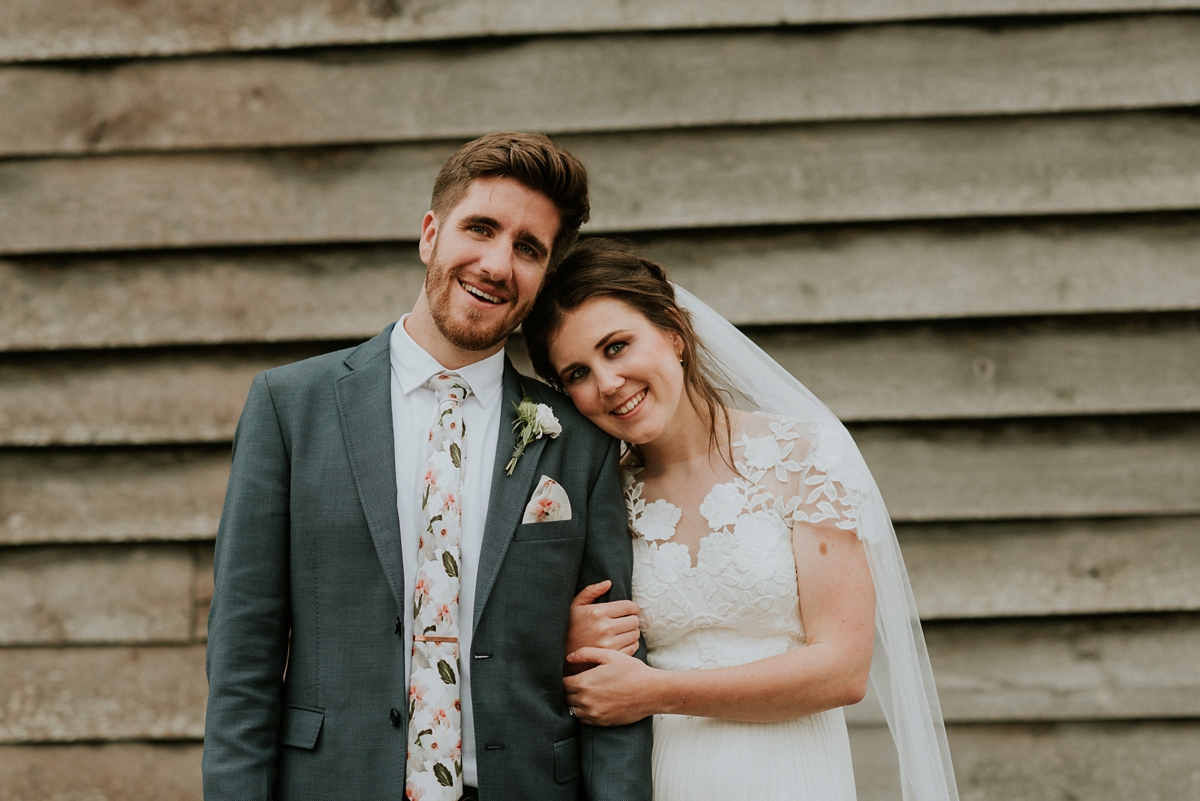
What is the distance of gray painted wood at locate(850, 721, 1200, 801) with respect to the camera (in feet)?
7.63

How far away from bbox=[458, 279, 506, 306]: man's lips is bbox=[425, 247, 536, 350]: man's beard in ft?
0.05

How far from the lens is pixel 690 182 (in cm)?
240

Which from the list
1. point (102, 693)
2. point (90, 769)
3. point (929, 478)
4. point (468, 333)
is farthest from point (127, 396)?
point (929, 478)

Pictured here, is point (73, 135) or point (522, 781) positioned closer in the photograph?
point (522, 781)

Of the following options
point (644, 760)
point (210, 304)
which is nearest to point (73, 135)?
point (210, 304)

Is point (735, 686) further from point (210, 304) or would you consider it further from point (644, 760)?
point (210, 304)

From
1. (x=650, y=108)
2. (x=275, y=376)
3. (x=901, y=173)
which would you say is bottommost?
(x=275, y=376)

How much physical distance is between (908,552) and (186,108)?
2642 millimetres

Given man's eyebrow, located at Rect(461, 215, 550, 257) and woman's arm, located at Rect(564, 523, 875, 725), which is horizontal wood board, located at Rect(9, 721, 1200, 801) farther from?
man's eyebrow, located at Rect(461, 215, 550, 257)

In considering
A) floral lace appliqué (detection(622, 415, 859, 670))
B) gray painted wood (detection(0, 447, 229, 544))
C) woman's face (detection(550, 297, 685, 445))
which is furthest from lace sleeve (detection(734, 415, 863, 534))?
gray painted wood (detection(0, 447, 229, 544))

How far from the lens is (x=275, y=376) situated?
5.46ft

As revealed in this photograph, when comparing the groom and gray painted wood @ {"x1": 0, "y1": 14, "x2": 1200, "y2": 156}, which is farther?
gray painted wood @ {"x1": 0, "y1": 14, "x2": 1200, "y2": 156}

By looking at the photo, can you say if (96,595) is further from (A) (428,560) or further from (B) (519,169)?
(B) (519,169)

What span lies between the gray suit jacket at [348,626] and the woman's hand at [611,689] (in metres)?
0.04
